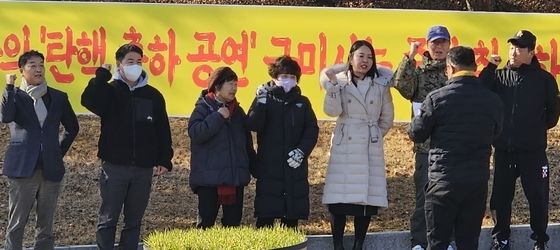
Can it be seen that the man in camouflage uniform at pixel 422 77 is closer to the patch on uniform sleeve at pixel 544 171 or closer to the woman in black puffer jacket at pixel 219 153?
the patch on uniform sleeve at pixel 544 171

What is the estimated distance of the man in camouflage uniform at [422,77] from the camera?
23.1 ft

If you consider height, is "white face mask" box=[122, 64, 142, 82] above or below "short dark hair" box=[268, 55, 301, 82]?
below

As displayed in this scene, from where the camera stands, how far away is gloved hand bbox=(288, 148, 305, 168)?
689cm

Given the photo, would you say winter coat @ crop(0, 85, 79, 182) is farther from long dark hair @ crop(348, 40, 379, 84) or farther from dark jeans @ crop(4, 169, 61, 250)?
long dark hair @ crop(348, 40, 379, 84)

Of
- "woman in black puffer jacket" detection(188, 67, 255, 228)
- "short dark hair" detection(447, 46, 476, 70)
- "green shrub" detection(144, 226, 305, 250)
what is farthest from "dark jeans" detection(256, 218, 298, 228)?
"green shrub" detection(144, 226, 305, 250)

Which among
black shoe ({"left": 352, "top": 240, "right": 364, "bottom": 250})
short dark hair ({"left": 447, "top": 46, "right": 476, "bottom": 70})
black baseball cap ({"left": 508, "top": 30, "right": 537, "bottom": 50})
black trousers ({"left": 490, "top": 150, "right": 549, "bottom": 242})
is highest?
black baseball cap ({"left": 508, "top": 30, "right": 537, "bottom": 50})

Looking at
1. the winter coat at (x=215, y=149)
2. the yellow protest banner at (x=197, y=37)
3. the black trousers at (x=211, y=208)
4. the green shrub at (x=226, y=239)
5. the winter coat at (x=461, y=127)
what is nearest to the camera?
the green shrub at (x=226, y=239)

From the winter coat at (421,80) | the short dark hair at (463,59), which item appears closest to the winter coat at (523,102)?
the winter coat at (421,80)

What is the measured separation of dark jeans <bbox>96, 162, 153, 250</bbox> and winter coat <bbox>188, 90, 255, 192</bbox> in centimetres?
40

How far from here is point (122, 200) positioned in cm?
674

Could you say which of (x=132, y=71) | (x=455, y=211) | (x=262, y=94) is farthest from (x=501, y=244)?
(x=132, y=71)

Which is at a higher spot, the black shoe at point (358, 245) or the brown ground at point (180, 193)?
the brown ground at point (180, 193)

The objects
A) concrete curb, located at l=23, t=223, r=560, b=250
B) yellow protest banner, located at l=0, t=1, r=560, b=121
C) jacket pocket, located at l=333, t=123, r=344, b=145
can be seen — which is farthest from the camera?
yellow protest banner, located at l=0, t=1, r=560, b=121

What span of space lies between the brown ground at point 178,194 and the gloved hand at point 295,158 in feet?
4.29
